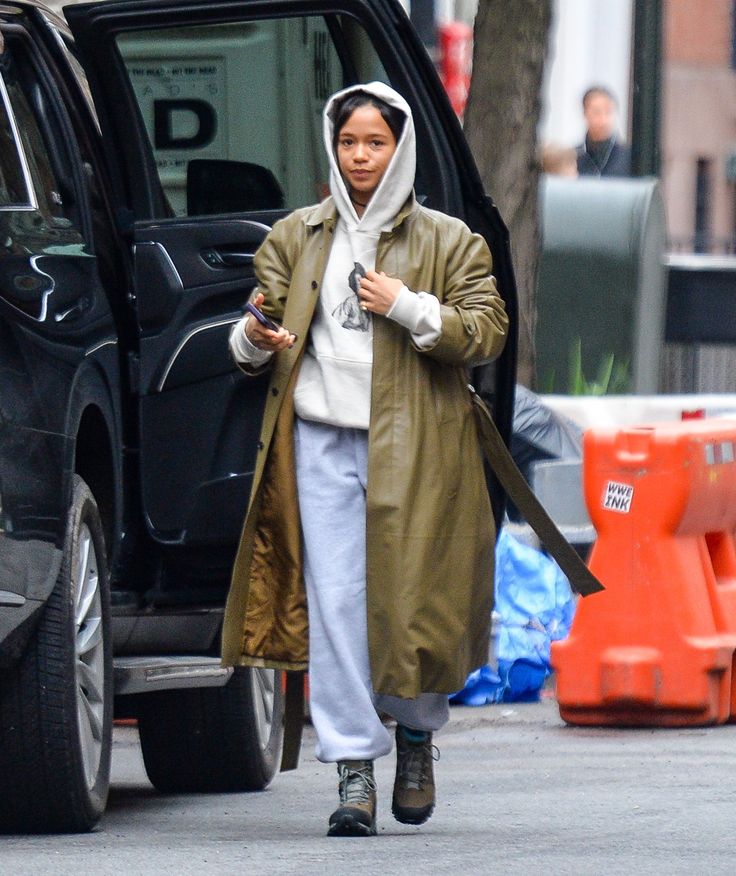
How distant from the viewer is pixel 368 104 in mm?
5273

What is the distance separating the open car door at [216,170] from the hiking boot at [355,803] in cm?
100

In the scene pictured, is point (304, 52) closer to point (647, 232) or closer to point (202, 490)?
point (202, 490)

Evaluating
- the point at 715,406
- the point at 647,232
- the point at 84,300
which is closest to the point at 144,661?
the point at 84,300

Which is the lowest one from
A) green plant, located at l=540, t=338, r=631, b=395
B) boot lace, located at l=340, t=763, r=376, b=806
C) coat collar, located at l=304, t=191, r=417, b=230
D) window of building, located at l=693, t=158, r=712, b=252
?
window of building, located at l=693, t=158, r=712, b=252

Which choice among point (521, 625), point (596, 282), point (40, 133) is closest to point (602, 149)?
point (596, 282)

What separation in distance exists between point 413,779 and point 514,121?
566 cm

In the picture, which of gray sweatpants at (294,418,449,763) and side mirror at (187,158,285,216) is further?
side mirror at (187,158,285,216)

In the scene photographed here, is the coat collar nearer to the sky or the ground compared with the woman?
nearer to the sky

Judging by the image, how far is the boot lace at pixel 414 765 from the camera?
17.6 feet

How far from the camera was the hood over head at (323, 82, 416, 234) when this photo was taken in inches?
206

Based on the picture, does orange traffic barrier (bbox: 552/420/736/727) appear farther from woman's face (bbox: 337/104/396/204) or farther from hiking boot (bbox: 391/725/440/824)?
woman's face (bbox: 337/104/396/204)

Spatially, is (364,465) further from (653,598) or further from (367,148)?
(653,598)

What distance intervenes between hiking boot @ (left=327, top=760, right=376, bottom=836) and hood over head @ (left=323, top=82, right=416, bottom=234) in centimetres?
114

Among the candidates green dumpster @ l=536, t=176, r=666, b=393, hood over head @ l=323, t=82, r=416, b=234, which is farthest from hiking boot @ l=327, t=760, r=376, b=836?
green dumpster @ l=536, t=176, r=666, b=393
